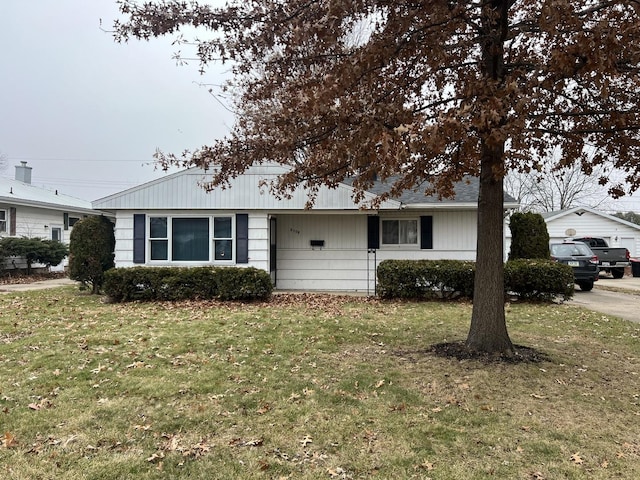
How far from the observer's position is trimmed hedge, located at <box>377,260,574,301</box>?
1065cm

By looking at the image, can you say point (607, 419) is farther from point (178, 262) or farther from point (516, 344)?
point (178, 262)

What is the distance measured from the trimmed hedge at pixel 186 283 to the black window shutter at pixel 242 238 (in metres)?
1.23

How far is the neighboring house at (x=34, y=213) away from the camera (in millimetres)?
18469

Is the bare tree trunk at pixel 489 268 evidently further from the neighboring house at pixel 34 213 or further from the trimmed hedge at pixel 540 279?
the neighboring house at pixel 34 213

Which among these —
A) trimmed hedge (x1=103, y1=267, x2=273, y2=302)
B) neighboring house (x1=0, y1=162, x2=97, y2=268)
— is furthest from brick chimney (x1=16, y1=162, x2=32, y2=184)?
trimmed hedge (x1=103, y1=267, x2=273, y2=302)

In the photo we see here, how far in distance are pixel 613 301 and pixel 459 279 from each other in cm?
464

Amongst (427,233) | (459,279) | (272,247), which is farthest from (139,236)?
(459,279)

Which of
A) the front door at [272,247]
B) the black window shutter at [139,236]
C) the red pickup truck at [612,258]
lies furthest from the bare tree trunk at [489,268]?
the red pickup truck at [612,258]

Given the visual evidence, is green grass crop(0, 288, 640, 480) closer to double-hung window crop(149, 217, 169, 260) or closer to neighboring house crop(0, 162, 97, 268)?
double-hung window crop(149, 217, 169, 260)

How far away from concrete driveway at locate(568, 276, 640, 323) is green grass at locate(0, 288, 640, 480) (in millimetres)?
2680

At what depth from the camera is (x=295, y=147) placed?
573 cm

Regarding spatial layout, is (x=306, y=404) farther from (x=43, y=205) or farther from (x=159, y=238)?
(x=43, y=205)

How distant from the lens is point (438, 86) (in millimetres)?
6234

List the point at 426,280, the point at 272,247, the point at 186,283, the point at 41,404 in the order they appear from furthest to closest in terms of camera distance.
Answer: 1. the point at 272,247
2. the point at 426,280
3. the point at 186,283
4. the point at 41,404
